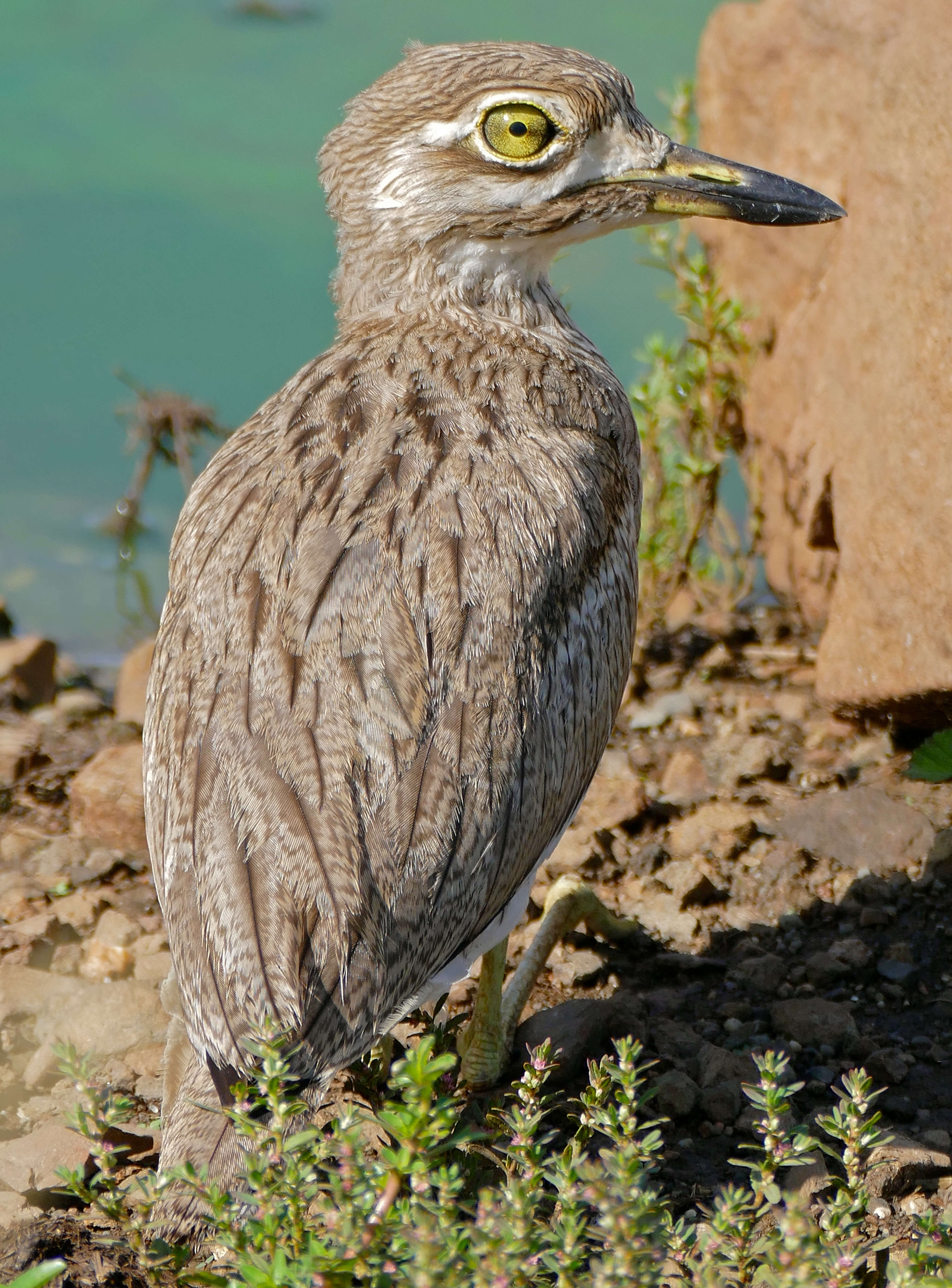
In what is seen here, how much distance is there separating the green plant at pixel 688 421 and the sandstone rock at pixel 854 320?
0.12m

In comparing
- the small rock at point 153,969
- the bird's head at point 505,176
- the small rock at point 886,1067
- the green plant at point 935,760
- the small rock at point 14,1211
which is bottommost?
the small rock at point 14,1211

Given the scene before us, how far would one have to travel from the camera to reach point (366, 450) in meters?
2.87

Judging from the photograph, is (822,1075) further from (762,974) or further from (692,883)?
(692,883)

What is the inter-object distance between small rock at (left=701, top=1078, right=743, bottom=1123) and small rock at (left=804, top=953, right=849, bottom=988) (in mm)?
485

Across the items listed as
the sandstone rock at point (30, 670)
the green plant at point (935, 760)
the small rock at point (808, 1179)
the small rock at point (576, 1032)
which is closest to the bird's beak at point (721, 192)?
the green plant at point (935, 760)

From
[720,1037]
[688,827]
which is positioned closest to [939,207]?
[688,827]

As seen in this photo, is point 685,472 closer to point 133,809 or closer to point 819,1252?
point 133,809

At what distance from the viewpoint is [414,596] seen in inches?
103

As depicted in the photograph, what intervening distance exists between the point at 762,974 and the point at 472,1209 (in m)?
1.42

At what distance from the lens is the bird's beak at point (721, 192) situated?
323 centimetres

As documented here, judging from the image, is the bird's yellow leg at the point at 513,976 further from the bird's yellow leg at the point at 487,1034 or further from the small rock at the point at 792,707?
the small rock at the point at 792,707

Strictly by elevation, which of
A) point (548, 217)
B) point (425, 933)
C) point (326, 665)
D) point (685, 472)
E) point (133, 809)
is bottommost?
point (133, 809)

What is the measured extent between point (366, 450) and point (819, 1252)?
1.72 m

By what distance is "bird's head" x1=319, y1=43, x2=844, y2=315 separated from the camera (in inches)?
123
